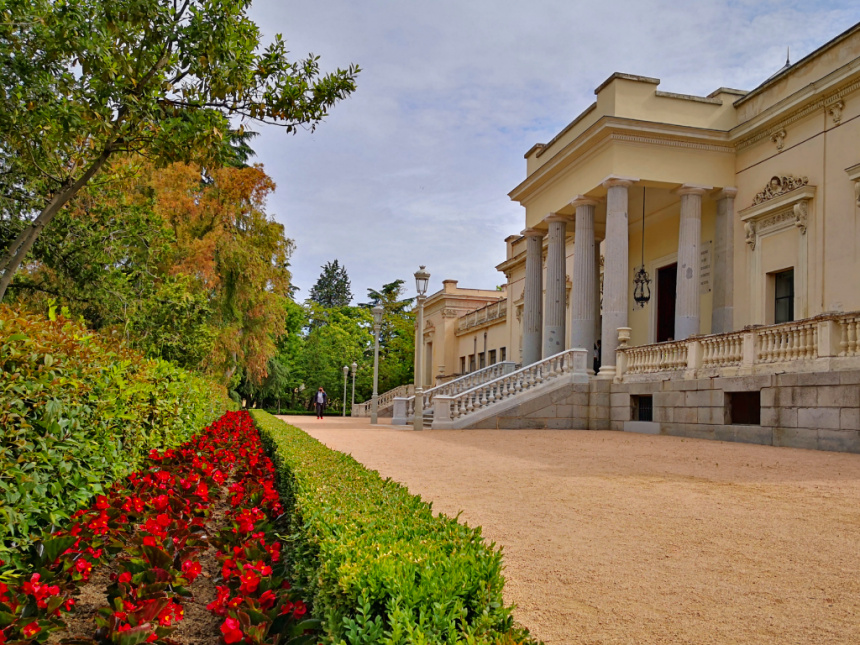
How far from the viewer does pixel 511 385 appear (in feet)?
68.8

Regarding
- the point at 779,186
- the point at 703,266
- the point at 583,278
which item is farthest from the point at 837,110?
the point at 583,278

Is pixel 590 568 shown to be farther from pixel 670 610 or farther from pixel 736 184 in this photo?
pixel 736 184

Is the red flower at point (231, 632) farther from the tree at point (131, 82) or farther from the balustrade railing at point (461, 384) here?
the balustrade railing at point (461, 384)

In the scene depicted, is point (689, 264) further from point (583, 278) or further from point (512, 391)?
point (512, 391)

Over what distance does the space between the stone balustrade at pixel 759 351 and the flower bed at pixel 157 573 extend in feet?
37.1

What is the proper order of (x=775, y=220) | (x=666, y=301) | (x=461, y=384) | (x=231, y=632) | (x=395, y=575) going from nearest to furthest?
(x=395, y=575) < (x=231, y=632) < (x=775, y=220) < (x=666, y=301) < (x=461, y=384)

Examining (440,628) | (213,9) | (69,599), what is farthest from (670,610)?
(213,9)

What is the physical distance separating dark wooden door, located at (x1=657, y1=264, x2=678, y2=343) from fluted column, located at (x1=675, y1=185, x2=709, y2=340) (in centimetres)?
343

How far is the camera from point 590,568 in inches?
181

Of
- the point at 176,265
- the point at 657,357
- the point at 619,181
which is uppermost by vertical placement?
the point at 619,181

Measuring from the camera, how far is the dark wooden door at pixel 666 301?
79.6 ft

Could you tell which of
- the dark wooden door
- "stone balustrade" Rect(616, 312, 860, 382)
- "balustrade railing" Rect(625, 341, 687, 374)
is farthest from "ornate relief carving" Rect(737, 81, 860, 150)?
"balustrade railing" Rect(625, 341, 687, 374)

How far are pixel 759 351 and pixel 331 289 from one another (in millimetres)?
87116

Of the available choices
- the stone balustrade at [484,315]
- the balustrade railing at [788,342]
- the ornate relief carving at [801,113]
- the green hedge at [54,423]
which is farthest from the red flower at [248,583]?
the stone balustrade at [484,315]
